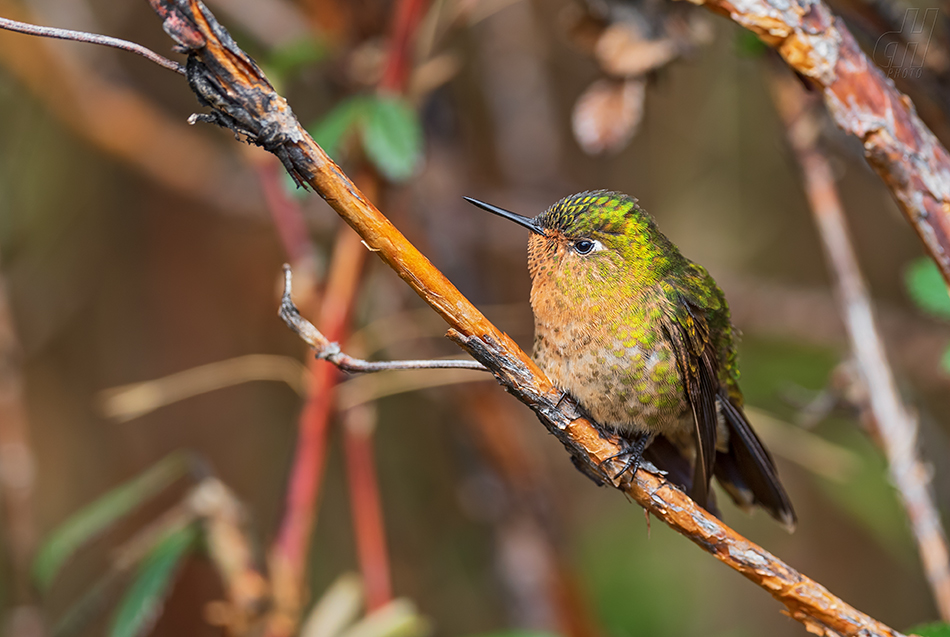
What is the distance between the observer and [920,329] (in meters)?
2.67

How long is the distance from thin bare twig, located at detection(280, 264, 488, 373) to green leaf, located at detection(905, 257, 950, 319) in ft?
2.87

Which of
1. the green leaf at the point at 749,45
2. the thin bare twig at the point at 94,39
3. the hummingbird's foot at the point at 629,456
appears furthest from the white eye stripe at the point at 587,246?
the thin bare twig at the point at 94,39

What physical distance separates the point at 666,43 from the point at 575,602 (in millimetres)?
1616

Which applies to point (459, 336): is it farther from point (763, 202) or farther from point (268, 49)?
point (763, 202)

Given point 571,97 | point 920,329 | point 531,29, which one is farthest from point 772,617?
point 531,29

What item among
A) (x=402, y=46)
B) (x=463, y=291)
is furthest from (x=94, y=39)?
(x=463, y=291)

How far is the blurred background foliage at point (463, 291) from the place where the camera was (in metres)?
2.60

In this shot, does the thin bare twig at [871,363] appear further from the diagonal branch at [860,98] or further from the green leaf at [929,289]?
the diagonal branch at [860,98]

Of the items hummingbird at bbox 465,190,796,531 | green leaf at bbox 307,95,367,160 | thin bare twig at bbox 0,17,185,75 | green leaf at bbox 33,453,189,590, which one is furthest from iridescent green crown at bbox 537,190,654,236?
green leaf at bbox 33,453,189,590

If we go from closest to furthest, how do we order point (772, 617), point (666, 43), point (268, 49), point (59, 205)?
point (666, 43), point (268, 49), point (59, 205), point (772, 617)

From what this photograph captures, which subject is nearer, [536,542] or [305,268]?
[305,268]

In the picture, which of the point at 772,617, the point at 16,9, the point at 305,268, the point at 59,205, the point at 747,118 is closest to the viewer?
the point at 305,268

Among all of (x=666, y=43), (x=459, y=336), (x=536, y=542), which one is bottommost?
→ (x=536, y=542)

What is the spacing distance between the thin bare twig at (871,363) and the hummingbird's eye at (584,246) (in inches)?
25.1
